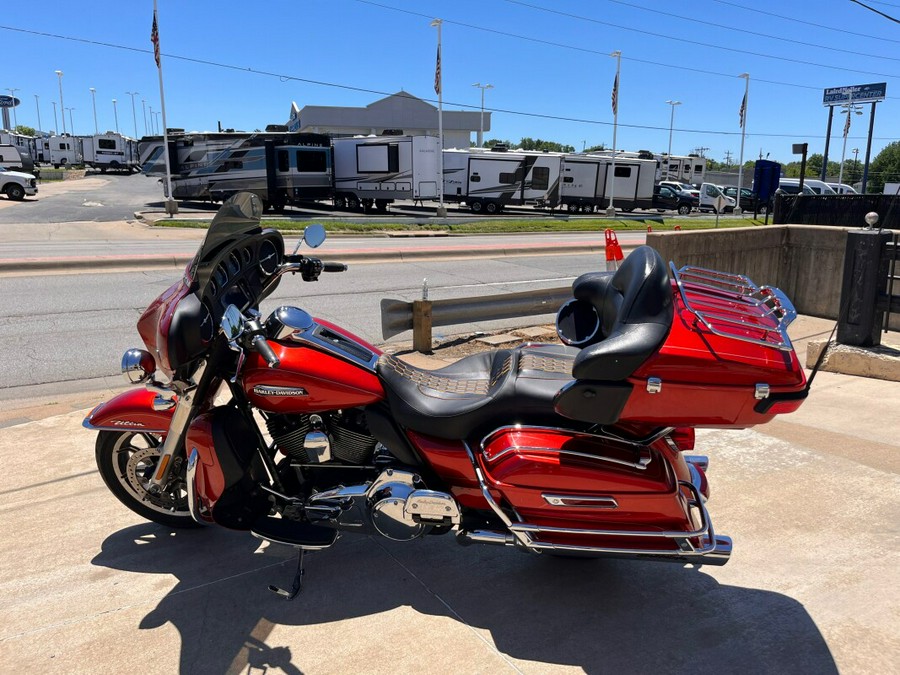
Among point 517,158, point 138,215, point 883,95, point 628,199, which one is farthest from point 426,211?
point 883,95

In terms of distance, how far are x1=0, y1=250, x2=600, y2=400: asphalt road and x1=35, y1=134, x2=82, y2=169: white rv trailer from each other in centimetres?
6954

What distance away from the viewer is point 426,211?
35.5 meters

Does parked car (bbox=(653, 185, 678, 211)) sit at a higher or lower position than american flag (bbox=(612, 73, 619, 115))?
lower

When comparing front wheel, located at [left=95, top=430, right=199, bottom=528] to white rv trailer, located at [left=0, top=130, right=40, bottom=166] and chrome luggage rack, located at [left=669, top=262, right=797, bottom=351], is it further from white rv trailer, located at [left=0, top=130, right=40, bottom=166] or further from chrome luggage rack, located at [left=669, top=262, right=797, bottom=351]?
white rv trailer, located at [left=0, top=130, right=40, bottom=166]

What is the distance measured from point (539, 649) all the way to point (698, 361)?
1.36 m

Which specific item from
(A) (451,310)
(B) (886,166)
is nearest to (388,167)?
(A) (451,310)

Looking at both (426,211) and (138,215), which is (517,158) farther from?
(138,215)

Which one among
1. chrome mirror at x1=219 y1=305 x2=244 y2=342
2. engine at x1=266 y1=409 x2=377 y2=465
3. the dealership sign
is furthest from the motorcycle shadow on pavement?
the dealership sign

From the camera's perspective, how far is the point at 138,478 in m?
3.66

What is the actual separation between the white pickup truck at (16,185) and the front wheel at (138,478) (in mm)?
35553

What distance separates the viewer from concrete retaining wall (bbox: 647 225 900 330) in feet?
32.6

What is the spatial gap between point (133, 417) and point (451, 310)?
458 cm

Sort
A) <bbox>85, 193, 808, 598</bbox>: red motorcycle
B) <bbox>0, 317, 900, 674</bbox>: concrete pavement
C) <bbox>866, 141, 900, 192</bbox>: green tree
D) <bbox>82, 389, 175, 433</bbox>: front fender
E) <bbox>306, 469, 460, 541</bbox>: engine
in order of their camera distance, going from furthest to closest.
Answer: <bbox>866, 141, 900, 192</bbox>: green tree → <bbox>82, 389, 175, 433</bbox>: front fender → <bbox>306, 469, 460, 541</bbox>: engine → <bbox>0, 317, 900, 674</bbox>: concrete pavement → <bbox>85, 193, 808, 598</bbox>: red motorcycle

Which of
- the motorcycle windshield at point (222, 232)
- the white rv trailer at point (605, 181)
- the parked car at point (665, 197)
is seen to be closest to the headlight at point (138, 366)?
the motorcycle windshield at point (222, 232)
